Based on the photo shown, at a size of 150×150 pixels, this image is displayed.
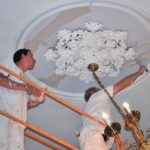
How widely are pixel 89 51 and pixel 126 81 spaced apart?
28.4 inches

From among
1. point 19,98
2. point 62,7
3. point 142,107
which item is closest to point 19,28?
point 62,7

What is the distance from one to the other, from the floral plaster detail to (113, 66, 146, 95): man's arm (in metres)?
0.28

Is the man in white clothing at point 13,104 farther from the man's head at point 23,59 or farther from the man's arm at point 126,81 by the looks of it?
the man's arm at point 126,81

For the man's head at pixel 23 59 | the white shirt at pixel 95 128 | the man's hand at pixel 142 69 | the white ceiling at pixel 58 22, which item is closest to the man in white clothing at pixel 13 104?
the man's head at pixel 23 59

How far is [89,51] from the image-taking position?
550 cm

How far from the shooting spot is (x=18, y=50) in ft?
16.7

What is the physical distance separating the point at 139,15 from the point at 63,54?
123 cm

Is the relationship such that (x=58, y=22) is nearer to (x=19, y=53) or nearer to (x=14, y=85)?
(x=19, y=53)

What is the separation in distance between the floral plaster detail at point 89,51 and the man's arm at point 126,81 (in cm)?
28

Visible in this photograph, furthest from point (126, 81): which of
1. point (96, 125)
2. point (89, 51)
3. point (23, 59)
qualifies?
point (23, 59)

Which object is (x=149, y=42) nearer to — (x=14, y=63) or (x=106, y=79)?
(x=106, y=79)

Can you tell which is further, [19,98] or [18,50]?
[18,50]

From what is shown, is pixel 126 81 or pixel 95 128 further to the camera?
pixel 126 81

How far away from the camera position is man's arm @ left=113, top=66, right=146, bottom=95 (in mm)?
5062
